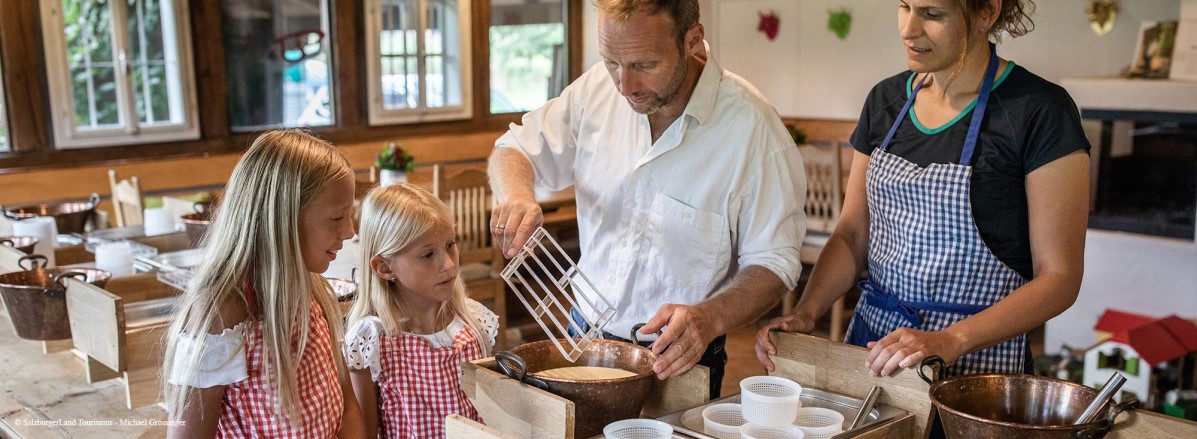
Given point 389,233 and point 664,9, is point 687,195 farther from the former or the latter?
point 389,233

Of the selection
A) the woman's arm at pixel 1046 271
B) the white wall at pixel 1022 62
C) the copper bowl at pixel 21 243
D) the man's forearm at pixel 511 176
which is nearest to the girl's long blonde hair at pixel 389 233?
the man's forearm at pixel 511 176

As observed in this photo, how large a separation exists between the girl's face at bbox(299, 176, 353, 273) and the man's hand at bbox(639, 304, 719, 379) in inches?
19.7

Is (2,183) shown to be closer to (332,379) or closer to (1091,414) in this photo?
(332,379)

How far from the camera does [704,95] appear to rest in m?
1.72

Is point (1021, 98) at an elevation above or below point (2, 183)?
above

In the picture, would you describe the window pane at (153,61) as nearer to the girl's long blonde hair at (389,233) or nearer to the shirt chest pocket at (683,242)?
the girl's long blonde hair at (389,233)

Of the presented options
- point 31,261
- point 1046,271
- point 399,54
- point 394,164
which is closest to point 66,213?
point 31,261

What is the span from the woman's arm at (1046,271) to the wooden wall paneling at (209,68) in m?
4.47

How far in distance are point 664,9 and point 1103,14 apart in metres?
3.80

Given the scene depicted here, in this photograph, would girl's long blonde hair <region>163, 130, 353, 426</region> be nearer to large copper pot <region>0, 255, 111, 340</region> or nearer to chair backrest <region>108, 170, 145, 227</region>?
large copper pot <region>0, 255, 111, 340</region>

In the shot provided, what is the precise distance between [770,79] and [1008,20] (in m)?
4.95

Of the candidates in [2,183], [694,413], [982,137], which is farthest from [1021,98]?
[2,183]

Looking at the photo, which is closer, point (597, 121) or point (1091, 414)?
point (1091, 414)

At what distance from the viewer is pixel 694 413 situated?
4.54 feet
